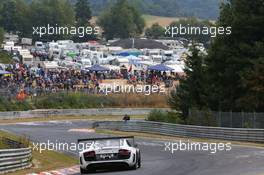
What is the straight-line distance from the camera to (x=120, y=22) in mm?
169625

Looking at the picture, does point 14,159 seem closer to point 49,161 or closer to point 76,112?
point 49,161

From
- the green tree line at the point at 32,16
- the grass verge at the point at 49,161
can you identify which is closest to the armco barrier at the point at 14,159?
the grass verge at the point at 49,161

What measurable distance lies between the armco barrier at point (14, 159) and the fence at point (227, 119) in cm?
1554

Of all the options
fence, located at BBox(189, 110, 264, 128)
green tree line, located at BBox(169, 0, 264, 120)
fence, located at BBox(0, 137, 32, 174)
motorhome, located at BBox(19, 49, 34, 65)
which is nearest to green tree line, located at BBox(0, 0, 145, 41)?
motorhome, located at BBox(19, 49, 34, 65)

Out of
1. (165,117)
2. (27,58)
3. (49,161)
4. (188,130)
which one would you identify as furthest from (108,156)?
(27,58)

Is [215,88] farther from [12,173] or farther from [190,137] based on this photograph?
[12,173]

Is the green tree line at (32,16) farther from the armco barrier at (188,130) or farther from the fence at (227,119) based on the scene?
the fence at (227,119)

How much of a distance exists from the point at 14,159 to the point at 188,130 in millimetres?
17747

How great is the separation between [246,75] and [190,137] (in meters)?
4.89

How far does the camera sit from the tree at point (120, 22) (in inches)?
6506

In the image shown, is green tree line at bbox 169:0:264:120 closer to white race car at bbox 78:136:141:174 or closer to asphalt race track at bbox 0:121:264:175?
asphalt race track at bbox 0:121:264:175

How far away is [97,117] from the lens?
59.8 m

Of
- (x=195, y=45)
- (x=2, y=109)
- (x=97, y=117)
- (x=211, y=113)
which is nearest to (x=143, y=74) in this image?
(x=97, y=117)

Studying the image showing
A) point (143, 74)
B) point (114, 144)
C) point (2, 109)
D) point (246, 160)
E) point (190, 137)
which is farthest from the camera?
point (143, 74)
